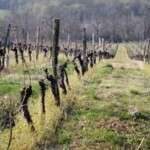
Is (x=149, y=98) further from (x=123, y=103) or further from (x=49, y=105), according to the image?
(x=49, y=105)

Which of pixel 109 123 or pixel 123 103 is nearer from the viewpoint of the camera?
pixel 109 123

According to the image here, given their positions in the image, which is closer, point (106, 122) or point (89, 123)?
point (89, 123)

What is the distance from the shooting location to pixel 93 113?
21.0 meters

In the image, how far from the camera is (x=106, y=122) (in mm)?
19547

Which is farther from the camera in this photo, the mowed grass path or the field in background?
the mowed grass path

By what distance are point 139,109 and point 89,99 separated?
2.92 metres

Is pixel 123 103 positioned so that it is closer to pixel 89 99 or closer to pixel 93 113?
pixel 89 99

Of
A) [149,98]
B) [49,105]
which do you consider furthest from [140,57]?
[49,105]

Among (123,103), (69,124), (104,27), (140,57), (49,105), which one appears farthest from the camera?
(104,27)

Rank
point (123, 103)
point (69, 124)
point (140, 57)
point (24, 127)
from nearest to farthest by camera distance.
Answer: point (24, 127), point (69, 124), point (123, 103), point (140, 57)

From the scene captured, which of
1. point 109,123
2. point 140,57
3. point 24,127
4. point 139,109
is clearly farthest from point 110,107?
point 140,57

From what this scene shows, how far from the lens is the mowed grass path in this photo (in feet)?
53.5

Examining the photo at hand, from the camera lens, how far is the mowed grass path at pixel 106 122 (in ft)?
53.5

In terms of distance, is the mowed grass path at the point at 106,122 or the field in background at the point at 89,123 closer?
the field in background at the point at 89,123
